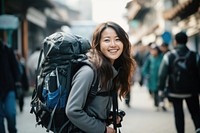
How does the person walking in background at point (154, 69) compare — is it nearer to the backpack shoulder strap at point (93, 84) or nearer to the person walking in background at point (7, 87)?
the person walking in background at point (7, 87)

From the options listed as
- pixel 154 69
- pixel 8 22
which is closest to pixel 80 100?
pixel 154 69

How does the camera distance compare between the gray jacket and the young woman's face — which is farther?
the young woman's face

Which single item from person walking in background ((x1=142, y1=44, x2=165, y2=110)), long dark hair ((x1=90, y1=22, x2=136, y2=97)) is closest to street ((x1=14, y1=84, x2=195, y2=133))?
person walking in background ((x1=142, y1=44, x2=165, y2=110))

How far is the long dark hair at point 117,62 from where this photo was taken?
9.38 feet

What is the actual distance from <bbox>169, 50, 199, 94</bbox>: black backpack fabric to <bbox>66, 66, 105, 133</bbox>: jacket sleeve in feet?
11.1

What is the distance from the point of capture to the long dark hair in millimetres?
2859

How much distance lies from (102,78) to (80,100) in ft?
0.76

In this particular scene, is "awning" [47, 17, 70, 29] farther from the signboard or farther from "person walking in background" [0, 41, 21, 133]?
"person walking in background" [0, 41, 21, 133]

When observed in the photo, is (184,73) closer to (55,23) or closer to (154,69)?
(154,69)

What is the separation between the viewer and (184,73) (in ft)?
19.6

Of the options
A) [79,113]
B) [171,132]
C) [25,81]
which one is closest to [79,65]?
[79,113]

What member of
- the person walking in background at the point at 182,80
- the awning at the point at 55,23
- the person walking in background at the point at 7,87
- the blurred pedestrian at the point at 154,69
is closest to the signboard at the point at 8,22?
the blurred pedestrian at the point at 154,69

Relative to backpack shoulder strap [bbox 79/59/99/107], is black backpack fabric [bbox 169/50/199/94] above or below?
below

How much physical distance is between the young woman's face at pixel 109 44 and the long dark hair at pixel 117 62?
0.02 metres
